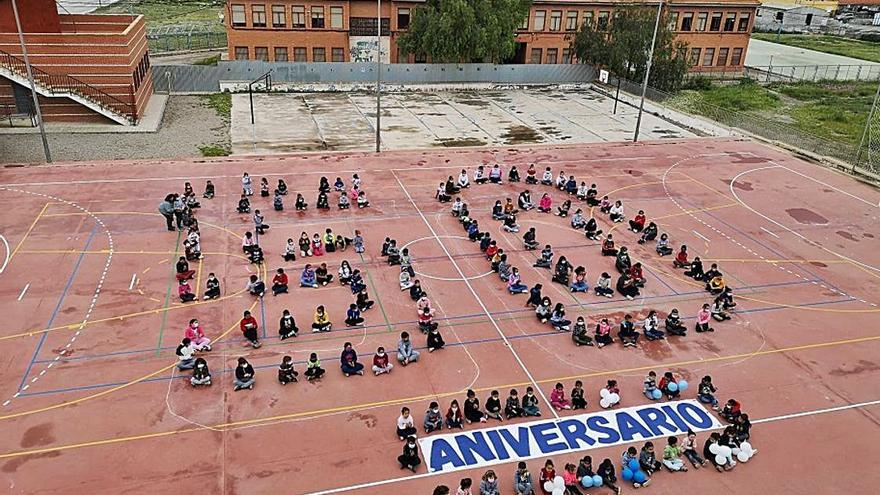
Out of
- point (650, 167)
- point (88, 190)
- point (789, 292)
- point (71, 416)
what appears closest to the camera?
point (71, 416)

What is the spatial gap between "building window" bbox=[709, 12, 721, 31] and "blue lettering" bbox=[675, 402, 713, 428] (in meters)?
59.0

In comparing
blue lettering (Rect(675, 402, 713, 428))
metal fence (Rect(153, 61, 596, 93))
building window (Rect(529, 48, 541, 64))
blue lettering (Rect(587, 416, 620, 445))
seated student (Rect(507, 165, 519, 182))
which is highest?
building window (Rect(529, 48, 541, 64))

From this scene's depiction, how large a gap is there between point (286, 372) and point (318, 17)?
4622 cm

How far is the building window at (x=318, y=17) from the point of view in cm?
5712

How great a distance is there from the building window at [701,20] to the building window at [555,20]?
46.0ft

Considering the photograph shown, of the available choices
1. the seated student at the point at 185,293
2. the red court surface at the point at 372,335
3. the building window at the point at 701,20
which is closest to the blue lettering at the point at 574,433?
the red court surface at the point at 372,335

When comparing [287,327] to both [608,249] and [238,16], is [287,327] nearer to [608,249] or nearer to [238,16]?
[608,249]

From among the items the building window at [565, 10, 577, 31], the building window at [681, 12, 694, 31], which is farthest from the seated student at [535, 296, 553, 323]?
the building window at [681, 12, 694, 31]

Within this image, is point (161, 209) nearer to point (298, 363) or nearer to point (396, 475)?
point (298, 363)

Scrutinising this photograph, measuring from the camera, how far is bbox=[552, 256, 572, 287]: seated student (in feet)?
77.0

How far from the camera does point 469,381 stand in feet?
59.6

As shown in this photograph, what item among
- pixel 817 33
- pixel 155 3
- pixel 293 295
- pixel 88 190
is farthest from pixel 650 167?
pixel 155 3

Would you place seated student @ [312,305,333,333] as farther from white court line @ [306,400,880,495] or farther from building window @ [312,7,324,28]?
building window @ [312,7,324,28]

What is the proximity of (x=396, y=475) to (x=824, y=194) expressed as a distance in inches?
1136
